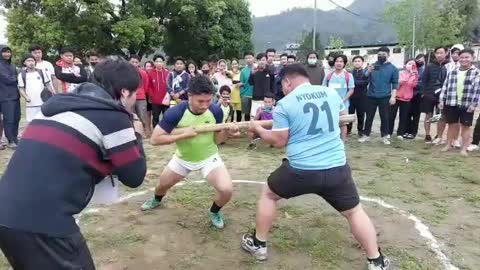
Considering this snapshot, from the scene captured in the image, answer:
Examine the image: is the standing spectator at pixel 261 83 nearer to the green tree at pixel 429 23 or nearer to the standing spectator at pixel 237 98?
the standing spectator at pixel 237 98

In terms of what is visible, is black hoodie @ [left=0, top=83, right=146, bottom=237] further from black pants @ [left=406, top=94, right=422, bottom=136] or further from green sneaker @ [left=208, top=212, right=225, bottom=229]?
black pants @ [left=406, top=94, right=422, bottom=136]

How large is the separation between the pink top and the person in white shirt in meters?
6.88

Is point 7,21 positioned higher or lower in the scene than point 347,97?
higher

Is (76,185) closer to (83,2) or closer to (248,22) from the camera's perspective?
(83,2)

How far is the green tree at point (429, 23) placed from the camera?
3894 cm

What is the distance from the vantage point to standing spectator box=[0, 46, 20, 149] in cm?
821

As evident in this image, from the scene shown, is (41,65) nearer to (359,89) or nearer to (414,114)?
(359,89)

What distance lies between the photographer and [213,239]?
441 centimetres

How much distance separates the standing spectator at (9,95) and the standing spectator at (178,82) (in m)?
2.92

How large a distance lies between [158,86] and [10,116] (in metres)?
2.91

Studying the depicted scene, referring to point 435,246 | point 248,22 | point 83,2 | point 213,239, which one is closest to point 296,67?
point 213,239

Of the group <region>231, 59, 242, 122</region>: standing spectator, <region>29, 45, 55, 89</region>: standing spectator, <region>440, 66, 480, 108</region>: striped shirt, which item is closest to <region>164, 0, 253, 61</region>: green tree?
<region>231, 59, 242, 122</region>: standing spectator

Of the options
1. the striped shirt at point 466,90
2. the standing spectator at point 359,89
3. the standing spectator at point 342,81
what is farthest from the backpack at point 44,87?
the striped shirt at point 466,90

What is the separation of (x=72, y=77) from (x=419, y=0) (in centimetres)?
4097
